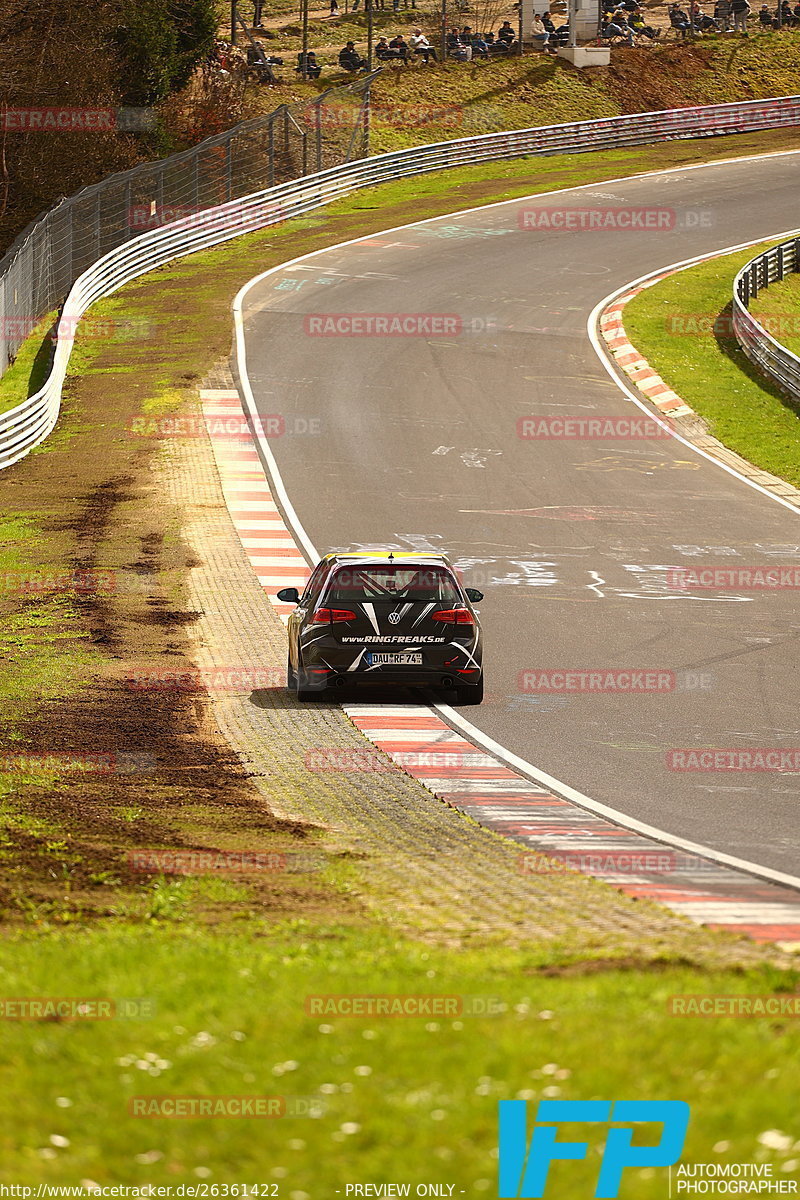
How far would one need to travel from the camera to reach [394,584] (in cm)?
1534

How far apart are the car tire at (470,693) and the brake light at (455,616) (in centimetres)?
65

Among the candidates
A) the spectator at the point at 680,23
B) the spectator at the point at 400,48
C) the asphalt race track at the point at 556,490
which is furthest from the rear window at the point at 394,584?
the spectator at the point at 680,23

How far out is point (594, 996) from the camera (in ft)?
20.1

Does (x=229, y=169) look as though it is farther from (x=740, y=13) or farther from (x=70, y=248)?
(x=740, y=13)

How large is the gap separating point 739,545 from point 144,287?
82.2ft

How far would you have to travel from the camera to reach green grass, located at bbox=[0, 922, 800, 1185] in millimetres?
4645

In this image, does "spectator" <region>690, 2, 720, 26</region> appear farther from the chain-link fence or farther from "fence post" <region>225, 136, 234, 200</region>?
"fence post" <region>225, 136, 234, 200</region>

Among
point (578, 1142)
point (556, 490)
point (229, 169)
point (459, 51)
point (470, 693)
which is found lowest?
point (556, 490)

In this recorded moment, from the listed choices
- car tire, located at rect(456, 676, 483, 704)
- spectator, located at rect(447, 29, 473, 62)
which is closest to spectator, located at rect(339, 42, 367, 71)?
spectator, located at rect(447, 29, 473, 62)

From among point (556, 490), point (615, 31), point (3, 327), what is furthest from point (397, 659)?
point (615, 31)

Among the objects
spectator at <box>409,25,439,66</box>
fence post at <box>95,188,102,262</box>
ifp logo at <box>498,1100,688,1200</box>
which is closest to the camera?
ifp logo at <box>498,1100,688,1200</box>

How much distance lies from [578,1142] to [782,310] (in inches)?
1649

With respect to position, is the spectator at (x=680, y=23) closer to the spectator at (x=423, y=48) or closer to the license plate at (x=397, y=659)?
the spectator at (x=423, y=48)

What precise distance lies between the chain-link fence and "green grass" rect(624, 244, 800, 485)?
15704 mm
